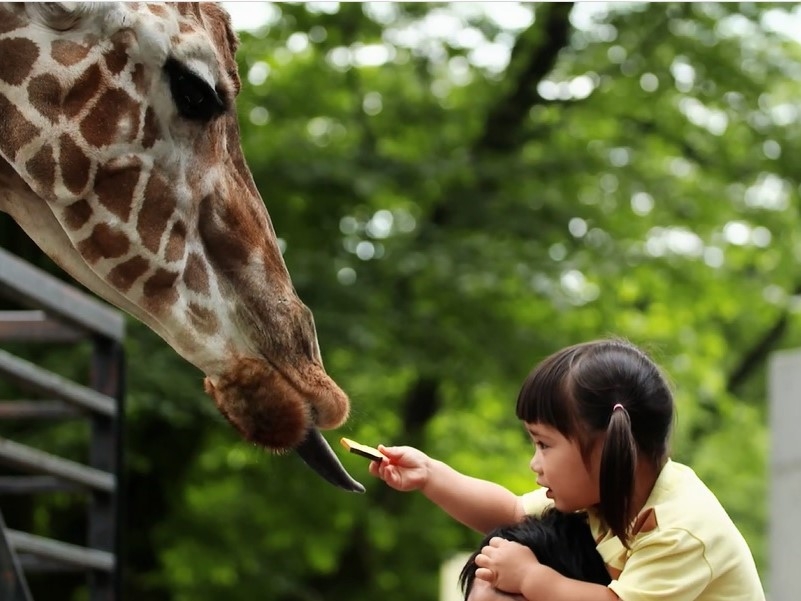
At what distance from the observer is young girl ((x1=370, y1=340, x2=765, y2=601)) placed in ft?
6.77

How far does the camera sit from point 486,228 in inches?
396

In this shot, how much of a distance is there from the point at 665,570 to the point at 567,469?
0.20 m

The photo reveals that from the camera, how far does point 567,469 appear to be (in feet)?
6.97

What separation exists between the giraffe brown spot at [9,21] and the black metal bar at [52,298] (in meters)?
1.67

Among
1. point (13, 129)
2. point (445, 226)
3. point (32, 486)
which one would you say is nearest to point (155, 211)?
point (13, 129)

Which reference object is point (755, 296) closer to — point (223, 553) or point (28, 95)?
point (223, 553)

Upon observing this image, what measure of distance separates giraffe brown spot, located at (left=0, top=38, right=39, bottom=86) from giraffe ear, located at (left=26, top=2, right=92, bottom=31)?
41 mm

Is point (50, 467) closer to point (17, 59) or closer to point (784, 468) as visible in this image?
point (17, 59)

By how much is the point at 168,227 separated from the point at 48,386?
2131 mm

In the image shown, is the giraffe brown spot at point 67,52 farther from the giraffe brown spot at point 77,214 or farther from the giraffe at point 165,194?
the giraffe brown spot at point 77,214

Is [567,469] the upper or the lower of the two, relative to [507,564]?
upper

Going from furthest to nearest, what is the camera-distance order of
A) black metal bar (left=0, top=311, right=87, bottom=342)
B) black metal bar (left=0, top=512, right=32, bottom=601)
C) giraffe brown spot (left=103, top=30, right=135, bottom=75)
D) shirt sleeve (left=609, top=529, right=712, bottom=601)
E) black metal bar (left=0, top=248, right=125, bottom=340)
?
black metal bar (left=0, top=311, right=87, bottom=342) < black metal bar (left=0, top=248, right=125, bottom=340) < black metal bar (left=0, top=512, right=32, bottom=601) < giraffe brown spot (left=103, top=30, right=135, bottom=75) < shirt sleeve (left=609, top=529, right=712, bottom=601)

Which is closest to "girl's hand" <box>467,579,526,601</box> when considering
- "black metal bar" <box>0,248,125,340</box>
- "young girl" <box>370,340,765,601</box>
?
"young girl" <box>370,340,765,601</box>

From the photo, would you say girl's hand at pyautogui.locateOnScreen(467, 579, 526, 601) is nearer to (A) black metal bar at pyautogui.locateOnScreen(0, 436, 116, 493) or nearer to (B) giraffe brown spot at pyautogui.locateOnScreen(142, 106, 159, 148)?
(B) giraffe brown spot at pyautogui.locateOnScreen(142, 106, 159, 148)
